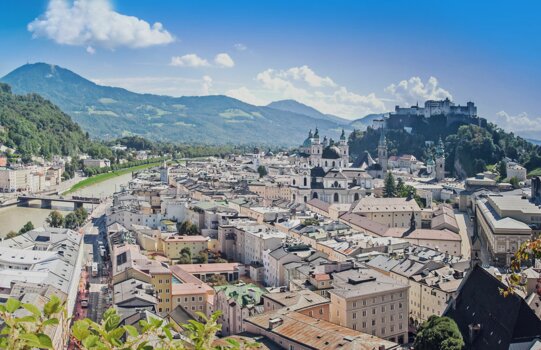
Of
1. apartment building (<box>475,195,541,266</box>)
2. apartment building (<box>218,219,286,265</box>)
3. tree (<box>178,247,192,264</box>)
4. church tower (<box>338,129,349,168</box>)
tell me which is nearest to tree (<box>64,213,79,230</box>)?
tree (<box>178,247,192,264</box>)

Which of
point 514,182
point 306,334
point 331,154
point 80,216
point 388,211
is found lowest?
point 80,216

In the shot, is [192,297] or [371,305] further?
[192,297]

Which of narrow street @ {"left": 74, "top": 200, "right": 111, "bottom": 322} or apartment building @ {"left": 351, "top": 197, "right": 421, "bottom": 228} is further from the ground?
apartment building @ {"left": 351, "top": 197, "right": 421, "bottom": 228}

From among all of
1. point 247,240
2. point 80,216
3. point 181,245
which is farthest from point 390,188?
point 80,216

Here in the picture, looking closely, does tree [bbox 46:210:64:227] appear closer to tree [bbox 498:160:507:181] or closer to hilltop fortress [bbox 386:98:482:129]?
tree [bbox 498:160:507:181]

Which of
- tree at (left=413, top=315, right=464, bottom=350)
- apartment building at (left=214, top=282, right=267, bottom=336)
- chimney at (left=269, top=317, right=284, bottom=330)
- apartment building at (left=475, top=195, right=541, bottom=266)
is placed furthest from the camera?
apartment building at (left=475, top=195, right=541, bottom=266)

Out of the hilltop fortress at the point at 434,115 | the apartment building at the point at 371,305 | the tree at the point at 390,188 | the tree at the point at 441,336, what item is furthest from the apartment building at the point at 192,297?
the hilltop fortress at the point at 434,115

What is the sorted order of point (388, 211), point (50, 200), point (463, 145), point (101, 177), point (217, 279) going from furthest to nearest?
1. point (101, 177)
2. point (463, 145)
3. point (50, 200)
4. point (388, 211)
5. point (217, 279)

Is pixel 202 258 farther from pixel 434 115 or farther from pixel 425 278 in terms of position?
pixel 434 115
